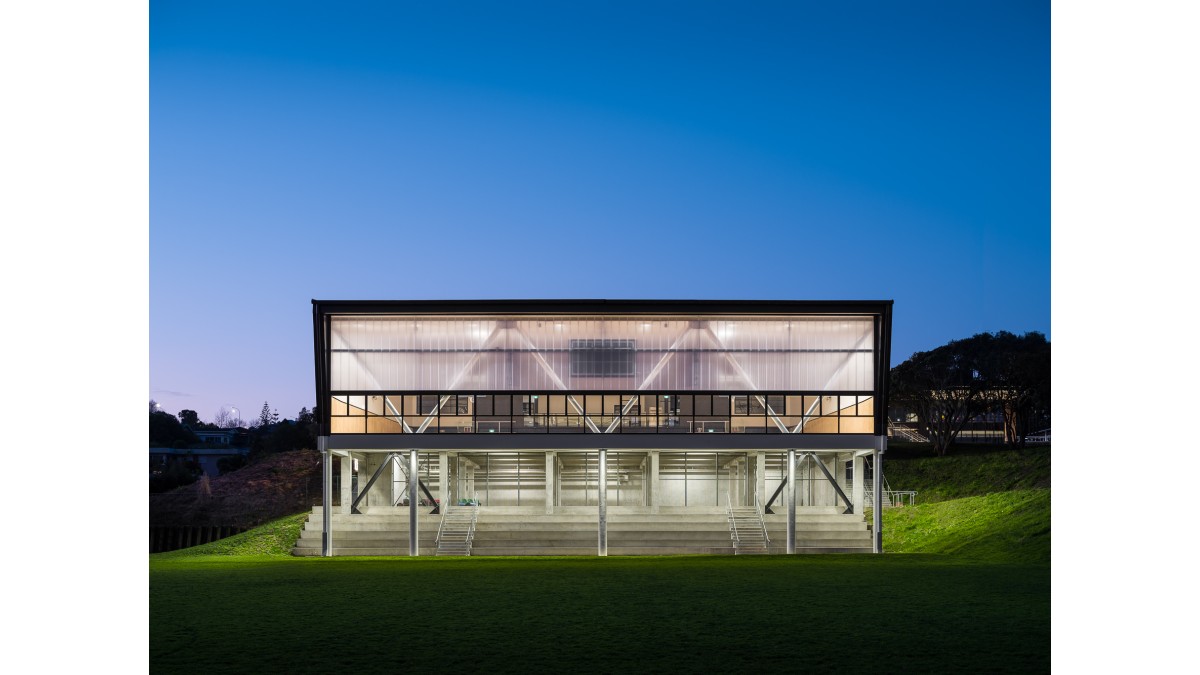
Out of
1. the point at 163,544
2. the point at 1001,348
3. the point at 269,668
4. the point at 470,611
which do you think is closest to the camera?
the point at 269,668

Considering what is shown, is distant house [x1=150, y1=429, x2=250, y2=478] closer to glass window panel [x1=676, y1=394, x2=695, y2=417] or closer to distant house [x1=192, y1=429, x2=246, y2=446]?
distant house [x1=192, y1=429, x2=246, y2=446]

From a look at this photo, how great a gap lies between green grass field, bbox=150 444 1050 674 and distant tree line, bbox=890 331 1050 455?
47.5 meters

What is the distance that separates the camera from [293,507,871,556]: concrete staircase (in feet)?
116

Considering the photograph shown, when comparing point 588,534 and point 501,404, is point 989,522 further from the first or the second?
point 501,404

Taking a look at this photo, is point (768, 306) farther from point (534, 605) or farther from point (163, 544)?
point (163, 544)

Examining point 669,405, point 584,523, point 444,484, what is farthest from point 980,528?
point 444,484

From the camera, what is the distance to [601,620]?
1459cm

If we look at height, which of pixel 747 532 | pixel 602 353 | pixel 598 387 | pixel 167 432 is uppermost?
pixel 602 353

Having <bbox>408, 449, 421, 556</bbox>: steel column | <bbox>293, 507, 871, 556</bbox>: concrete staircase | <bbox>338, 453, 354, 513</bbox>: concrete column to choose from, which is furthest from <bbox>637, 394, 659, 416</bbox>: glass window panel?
<bbox>338, 453, 354, 513</bbox>: concrete column

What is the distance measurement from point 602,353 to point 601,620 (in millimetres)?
21092

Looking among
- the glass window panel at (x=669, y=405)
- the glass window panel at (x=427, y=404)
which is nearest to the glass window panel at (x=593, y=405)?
the glass window panel at (x=669, y=405)
